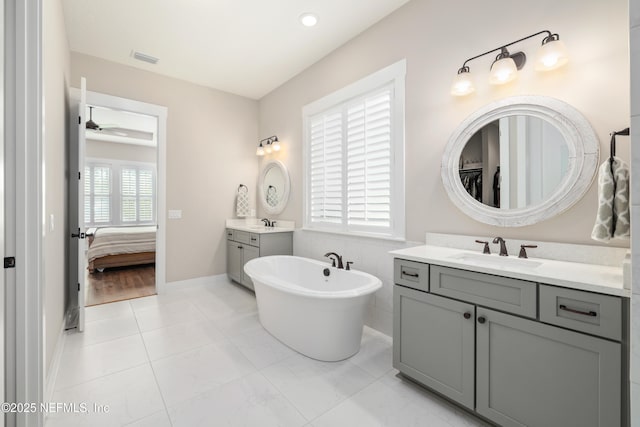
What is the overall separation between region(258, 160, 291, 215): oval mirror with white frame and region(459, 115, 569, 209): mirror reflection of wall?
2.50 meters

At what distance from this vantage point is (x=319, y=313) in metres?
2.21

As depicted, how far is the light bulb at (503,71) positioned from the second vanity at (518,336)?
1168 mm

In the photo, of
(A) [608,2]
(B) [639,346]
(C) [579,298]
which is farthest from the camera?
(A) [608,2]

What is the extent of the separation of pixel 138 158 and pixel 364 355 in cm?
775

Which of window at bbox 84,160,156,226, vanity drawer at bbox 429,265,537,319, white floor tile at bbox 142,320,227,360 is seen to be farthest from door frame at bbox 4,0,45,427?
window at bbox 84,160,156,226

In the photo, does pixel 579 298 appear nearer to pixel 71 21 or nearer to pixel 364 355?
pixel 364 355

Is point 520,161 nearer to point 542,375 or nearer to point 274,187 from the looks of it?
point 542,375

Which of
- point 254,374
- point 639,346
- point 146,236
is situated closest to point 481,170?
point 639,346

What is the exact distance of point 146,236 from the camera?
532cm

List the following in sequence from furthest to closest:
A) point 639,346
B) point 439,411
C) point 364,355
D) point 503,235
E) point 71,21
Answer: point 71,21
point 364,355
point 503,235
point 439,411
point 639,346

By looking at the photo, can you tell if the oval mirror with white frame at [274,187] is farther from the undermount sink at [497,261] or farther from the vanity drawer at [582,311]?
the vanity drawer at [582,311]

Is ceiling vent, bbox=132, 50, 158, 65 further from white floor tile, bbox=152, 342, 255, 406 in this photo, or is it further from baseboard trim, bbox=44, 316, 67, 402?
white floor tile, bbox=152, 342, 255, 406

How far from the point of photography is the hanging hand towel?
4545mm

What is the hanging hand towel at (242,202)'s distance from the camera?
4.55 meters
